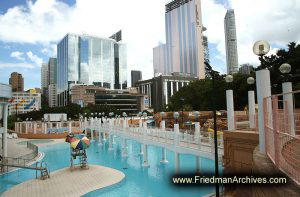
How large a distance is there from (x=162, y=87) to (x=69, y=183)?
128 metres

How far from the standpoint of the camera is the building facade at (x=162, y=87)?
143250mm

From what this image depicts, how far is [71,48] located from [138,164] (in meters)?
152

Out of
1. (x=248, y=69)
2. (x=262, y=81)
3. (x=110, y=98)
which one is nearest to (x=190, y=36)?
(x=248, y=69)

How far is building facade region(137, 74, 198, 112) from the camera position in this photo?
14325 cm

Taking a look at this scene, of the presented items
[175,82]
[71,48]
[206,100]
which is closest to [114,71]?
[71,48]

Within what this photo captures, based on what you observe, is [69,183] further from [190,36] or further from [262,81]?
[190,36]

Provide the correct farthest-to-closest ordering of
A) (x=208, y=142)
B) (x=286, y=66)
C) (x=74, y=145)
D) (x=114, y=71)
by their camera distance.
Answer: (x=114, y=71)
(x=74, y=145)
(x=208, y=142)
(x=286, y=66)

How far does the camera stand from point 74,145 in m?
20.1

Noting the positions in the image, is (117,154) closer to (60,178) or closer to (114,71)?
(60,178)

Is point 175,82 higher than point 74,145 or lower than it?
Result: higher

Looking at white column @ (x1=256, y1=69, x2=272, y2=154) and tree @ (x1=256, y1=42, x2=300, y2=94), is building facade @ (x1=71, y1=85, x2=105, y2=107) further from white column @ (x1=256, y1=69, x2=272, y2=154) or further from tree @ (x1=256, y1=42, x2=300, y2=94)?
white column @ (x1=256, y1=69, x2=272, y2=154)

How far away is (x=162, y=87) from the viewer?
142750 mm

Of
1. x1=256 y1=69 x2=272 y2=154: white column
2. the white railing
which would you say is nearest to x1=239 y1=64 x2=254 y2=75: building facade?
the white railing

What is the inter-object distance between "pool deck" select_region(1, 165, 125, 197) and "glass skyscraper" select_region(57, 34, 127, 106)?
458 feet
